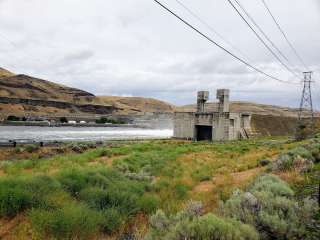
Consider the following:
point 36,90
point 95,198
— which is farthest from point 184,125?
point 36,90

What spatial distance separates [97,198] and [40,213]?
6.40 ft

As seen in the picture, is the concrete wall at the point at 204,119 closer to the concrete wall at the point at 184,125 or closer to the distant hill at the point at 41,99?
the concrete wall at the point at 184,125

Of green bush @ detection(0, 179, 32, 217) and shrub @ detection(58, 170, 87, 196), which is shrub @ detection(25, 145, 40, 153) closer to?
shrub @ detection(58, 170, 87, 196)

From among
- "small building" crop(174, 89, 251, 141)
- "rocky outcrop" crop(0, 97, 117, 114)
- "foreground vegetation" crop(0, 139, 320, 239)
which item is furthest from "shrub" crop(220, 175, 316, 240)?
"rocky outcrop" crop(0, 97, 117, 114)

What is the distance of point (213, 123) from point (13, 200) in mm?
55579

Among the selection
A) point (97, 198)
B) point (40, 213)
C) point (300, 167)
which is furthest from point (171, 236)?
point (300, 167)

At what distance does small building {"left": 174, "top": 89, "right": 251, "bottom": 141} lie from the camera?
60.1 meters

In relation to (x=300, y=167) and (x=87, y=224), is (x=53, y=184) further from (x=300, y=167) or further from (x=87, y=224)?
(x=300, y=167)

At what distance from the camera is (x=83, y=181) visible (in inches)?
414

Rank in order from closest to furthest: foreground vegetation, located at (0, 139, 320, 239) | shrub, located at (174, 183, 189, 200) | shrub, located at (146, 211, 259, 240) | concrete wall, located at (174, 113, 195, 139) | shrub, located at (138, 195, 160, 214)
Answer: shrub, located at (146, 211, 259, 240)
foreground vegetation, located at (0, 139, 320, 239)
shrub, located at (138, 195, 160, 214)
shrub, located at (174, 183, 189, 200)
concrete wall, located at (174, 113, 195, 139)

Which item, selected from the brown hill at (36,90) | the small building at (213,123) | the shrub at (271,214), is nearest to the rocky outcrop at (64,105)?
the brown hill at (36,90)

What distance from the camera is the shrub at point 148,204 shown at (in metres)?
8.93

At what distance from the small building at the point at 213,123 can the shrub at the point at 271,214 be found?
53.6 m

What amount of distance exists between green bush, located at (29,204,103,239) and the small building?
53.4m
